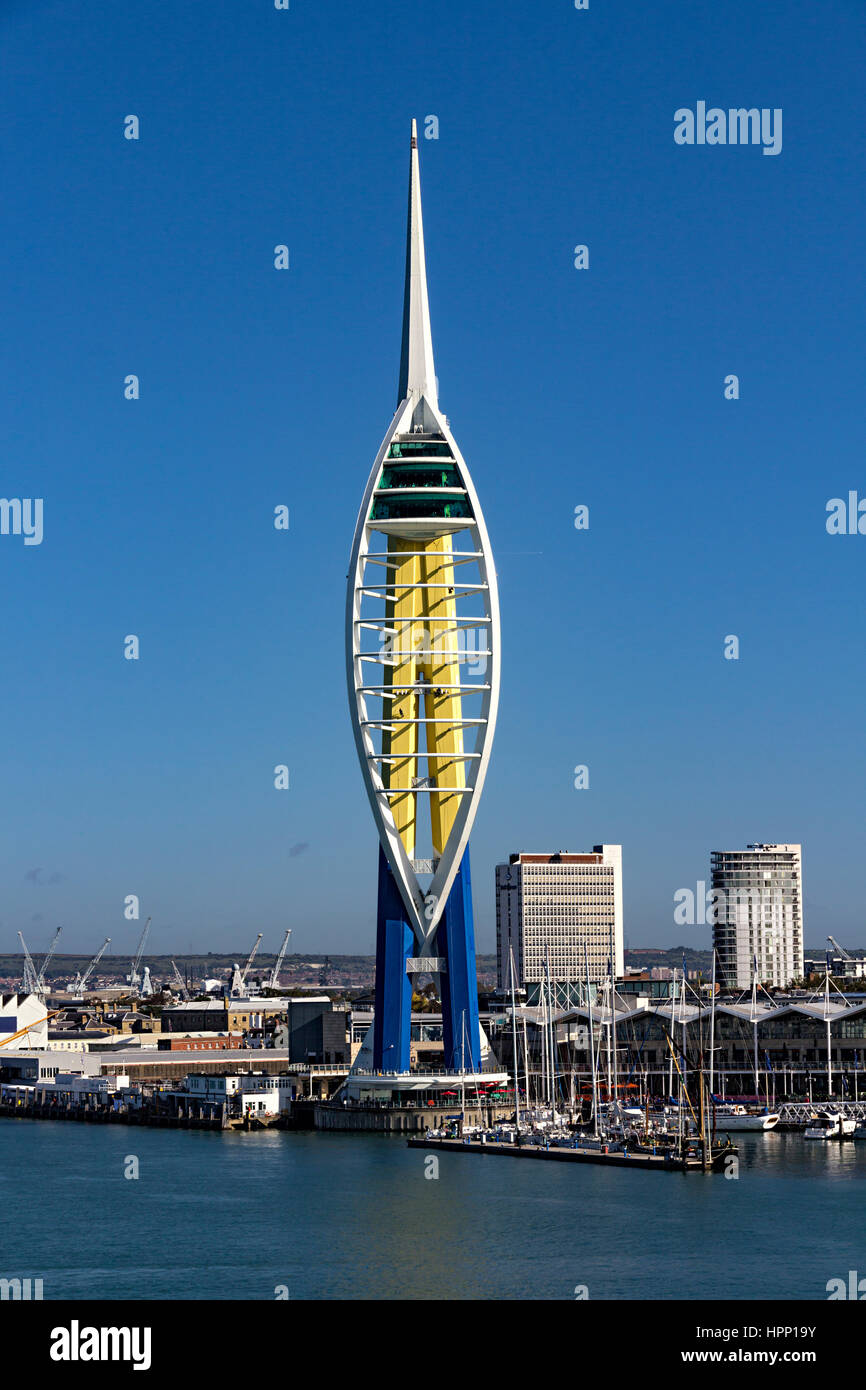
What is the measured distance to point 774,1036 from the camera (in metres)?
60.8

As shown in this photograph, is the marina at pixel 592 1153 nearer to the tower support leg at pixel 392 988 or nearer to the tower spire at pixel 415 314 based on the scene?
the tower support leg at pixel 392 988

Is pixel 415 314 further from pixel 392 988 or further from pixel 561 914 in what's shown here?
pixel 561 914

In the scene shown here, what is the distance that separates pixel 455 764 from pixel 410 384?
10919 mm

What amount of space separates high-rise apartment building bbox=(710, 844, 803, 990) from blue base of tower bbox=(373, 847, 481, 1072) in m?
94.1

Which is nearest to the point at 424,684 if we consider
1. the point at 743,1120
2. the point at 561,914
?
the point at 743,1120

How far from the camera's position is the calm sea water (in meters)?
25.9

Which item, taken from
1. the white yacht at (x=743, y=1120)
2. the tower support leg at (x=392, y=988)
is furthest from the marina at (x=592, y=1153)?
the white yacht at (x=743, y=1120)

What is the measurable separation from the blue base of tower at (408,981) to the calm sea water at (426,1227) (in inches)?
397

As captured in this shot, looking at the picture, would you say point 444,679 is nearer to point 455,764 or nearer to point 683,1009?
point 455,764

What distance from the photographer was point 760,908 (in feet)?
489

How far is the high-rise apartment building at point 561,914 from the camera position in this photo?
129m

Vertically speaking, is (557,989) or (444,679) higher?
(444,679)

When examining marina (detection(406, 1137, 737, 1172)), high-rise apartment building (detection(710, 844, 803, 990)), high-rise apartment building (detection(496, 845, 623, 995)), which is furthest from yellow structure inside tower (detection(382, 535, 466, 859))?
high-rise apartment building (detection(710, 844, 803, 990))
